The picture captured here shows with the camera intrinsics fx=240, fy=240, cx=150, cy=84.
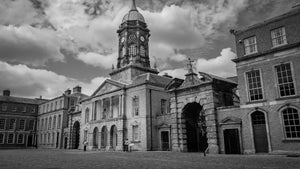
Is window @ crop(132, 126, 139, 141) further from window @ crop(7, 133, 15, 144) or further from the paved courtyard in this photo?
window @ crop(7, 133, 15, 144)

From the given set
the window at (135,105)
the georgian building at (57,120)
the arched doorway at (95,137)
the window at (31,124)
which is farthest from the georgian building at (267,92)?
the window at (31,124)

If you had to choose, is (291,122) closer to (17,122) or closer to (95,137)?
(95,137)

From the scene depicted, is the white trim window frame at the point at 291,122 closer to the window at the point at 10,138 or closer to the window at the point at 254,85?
the window at the point at 254,85

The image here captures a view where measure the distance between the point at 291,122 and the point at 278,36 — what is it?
24.1 feet

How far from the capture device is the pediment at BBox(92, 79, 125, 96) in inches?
1515

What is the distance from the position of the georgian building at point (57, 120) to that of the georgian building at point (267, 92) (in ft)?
121

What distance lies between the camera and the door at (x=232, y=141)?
23016 millimetres

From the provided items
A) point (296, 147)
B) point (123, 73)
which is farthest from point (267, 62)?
point (123, 73)

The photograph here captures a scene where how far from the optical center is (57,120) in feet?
181

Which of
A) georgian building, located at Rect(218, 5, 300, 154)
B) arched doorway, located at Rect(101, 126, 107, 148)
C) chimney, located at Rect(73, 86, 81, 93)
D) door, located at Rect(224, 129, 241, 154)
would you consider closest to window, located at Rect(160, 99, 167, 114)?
arched doorway, located at Rect(101, 126, 107, 148)

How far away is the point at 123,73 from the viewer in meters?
42.2

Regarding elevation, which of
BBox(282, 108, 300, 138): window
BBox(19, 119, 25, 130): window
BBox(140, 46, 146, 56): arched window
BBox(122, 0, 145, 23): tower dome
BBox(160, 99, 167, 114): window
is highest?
BBox(122, 0, 145, 23): tower dome

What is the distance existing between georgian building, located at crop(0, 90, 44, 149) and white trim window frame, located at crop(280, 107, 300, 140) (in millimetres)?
60257

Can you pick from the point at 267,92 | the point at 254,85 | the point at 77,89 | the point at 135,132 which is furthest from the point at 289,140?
the point at 77,89
